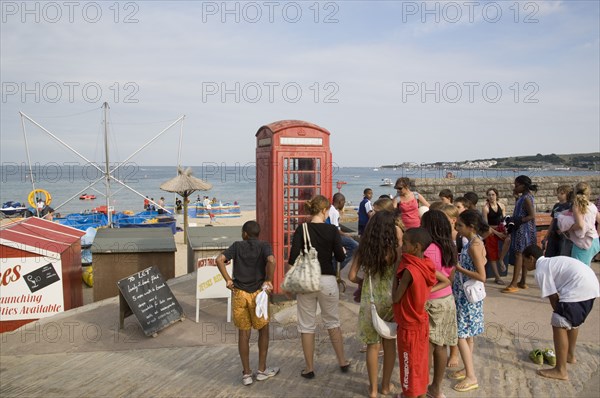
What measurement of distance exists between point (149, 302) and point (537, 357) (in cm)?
498

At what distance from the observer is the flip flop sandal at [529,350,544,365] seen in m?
5.30

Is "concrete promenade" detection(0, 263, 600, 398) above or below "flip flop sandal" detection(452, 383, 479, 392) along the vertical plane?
below

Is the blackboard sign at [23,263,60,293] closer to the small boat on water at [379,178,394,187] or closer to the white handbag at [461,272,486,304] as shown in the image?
the white handbag at [461,272,486,304]

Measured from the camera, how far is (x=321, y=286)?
4840mm

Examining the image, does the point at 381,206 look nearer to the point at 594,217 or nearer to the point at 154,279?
the point at 594,217

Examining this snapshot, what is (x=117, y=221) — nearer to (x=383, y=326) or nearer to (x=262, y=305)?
(x=262, y=305)

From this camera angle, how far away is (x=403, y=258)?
4059 millimetres

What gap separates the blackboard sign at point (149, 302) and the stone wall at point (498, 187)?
Result: 651 cm

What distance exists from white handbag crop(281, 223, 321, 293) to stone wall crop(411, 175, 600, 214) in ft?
24.0

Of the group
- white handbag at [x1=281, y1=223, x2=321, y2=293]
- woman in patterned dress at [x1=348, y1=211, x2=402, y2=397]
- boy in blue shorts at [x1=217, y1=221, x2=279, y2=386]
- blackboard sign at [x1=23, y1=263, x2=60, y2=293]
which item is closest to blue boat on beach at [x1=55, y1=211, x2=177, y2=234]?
blackboard sign at [x1=23, y1=263, x2=60, y2=293]

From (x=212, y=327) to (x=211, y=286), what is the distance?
65 cm

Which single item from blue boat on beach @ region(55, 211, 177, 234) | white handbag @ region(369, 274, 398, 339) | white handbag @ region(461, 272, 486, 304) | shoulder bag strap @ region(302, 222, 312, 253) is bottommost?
blue boat on beach @ region(55, 211, 177, 234)

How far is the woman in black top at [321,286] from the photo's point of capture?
4.91 m

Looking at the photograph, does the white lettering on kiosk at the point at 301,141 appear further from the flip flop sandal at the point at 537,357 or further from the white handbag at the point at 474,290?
the flip flop sandal at the point at 537,357
